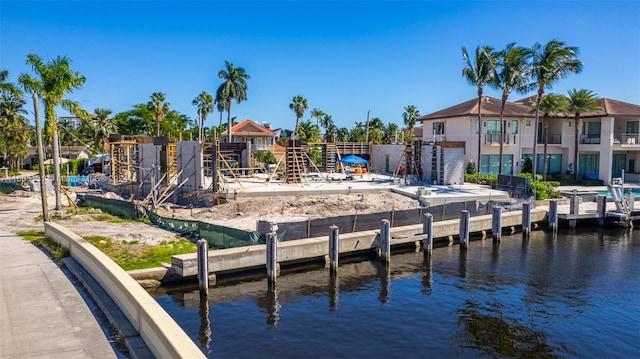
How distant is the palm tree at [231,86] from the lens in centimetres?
7025

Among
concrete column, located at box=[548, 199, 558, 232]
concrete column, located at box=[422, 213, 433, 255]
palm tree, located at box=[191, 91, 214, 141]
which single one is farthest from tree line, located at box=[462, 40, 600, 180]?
palm tree, located at box=[191, 91, 214, 141]

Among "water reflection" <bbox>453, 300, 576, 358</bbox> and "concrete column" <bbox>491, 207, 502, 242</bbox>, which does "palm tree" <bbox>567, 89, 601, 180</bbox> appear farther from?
"water reflection" <bbox>453, 300, 576, 358</bbox>

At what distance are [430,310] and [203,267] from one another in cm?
836

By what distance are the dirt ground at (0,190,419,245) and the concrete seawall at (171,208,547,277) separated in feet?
18.3

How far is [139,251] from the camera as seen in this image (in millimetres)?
21234

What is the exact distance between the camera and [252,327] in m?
15.9

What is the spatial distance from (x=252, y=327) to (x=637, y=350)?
11522 mm

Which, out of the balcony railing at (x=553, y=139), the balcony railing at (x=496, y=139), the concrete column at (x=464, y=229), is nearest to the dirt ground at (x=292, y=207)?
the concrete column at (x=464, y=229)

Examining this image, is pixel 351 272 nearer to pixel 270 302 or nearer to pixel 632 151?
pixel 270 302

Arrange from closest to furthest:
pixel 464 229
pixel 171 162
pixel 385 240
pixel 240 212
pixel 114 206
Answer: pixel 385 240 → pixel 464 229 → pixel 114 206 → pixel 240 212 → pixel 171 162

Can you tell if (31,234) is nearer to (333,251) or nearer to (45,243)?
(45,243)

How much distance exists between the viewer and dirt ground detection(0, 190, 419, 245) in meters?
26.4

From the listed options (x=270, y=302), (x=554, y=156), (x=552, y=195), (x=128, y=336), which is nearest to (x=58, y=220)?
(x=270, y=302)

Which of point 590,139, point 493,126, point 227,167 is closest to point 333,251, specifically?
point 227,167
